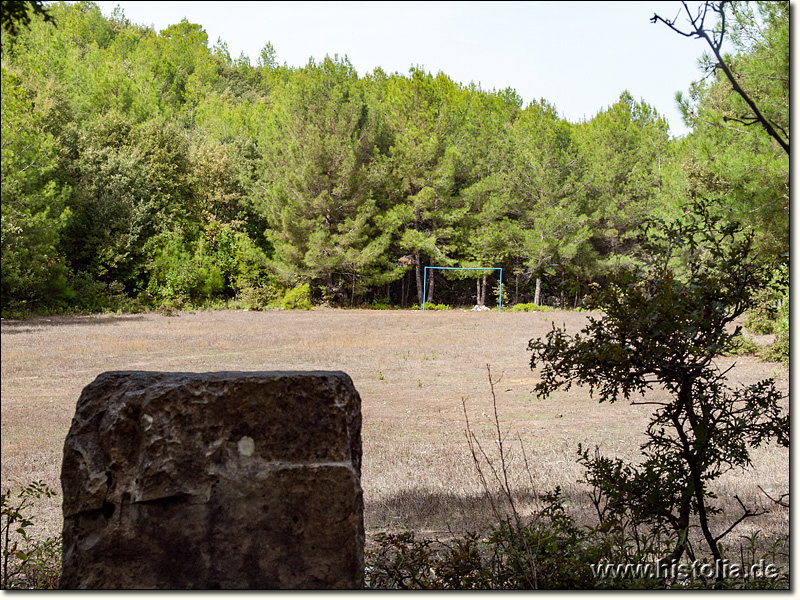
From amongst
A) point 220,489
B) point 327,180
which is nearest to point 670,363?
point 220,489

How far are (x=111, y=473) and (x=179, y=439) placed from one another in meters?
0.22

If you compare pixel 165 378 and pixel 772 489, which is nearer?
pixel 165 378

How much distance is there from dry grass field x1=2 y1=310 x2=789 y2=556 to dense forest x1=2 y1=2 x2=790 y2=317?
2126mm

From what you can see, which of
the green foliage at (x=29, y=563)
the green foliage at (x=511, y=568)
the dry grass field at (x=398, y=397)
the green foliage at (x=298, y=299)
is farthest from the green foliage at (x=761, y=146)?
the green foliage at (x=298, y=299)

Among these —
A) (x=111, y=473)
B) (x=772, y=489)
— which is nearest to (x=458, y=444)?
(x=772, y=489)

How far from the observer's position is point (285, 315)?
13.5m

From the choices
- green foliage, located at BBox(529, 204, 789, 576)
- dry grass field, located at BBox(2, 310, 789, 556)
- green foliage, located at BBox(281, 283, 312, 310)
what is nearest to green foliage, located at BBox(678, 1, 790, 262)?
dry grass field, located at BBox(2, 310, 789, 556)

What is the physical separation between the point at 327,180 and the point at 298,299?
154 inches

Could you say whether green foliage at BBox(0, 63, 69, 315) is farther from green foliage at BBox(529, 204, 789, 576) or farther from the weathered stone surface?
green foliage at BBox(529, 204, 789, 576)

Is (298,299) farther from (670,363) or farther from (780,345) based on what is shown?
(670,363)

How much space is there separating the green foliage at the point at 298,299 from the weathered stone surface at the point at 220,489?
1408 cm

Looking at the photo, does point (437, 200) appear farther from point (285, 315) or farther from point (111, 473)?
point (111, 473)

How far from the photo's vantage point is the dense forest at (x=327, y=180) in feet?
44.3

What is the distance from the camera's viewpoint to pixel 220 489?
193 centimetres
